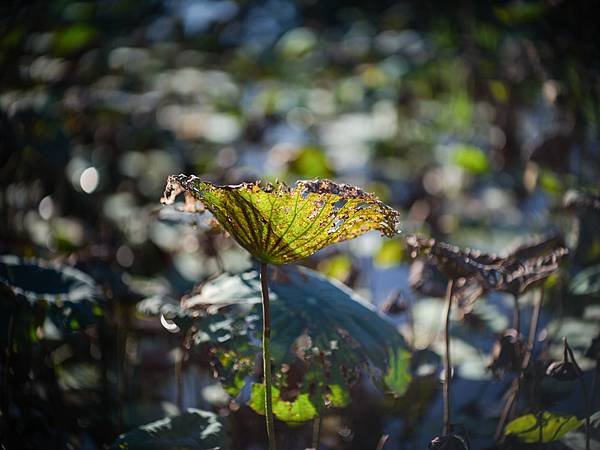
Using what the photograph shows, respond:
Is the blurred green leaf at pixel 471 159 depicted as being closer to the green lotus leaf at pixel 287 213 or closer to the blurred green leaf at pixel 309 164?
the blurred green leaf at pixel 309 164

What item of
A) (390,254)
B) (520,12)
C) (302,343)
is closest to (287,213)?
(302,343)

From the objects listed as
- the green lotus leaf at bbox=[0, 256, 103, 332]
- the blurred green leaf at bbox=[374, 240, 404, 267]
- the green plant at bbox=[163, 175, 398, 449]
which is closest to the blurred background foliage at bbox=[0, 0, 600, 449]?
the blurred green leaf at bbox=[374, 240, 404, 267]

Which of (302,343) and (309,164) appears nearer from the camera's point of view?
(302,343)

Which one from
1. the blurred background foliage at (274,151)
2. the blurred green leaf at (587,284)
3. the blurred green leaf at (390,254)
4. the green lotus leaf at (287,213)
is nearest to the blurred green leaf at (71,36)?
the blurred background foliage at (274,151)

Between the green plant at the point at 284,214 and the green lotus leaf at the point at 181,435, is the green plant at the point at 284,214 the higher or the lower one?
the higher one

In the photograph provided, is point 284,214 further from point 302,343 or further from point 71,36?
point 71,36

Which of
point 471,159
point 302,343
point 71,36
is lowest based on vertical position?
point 302,343
